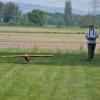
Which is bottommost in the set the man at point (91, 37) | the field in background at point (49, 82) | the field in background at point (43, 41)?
the field in background at point (43, 41)

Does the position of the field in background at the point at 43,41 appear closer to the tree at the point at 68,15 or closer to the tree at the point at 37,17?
the tree at the point at 37,17

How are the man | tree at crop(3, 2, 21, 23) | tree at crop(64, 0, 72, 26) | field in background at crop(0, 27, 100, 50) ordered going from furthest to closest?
tree at crop(3, 2, 21, 23), tree at crop(64, 0, 72, 26), field in background at crop(0, 27, 100, 50), the man

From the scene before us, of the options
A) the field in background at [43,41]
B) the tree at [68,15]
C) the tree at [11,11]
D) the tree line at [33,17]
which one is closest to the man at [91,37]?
the field in background at [43,41]

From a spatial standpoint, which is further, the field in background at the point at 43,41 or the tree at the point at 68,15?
the tree at the point at 68,15

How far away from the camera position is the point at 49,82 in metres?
14.5

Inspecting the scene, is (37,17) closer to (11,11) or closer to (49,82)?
(11,11)

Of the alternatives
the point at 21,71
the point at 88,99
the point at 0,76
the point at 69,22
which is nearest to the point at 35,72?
the point at 21,71

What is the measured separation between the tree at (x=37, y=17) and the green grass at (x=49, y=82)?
136705 mm

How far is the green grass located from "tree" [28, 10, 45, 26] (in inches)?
5382

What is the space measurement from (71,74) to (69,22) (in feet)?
522

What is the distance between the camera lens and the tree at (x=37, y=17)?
156750 mm

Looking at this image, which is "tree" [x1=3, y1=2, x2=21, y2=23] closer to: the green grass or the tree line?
the tree line

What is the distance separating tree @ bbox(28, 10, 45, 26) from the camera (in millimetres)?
156750

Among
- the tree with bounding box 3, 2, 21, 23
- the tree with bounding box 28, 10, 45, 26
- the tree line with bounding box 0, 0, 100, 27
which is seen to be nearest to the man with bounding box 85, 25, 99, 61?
the tree line with bounding box 0, 0, 100, 27
